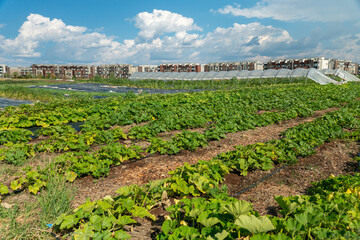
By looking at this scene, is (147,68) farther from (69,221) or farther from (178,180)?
(69,221)

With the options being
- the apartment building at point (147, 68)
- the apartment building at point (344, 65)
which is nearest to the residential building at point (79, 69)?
the apartment building at point (147, 68)

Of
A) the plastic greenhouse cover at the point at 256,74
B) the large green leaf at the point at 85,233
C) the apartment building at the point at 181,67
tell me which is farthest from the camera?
the apartment building at the point at 181,67

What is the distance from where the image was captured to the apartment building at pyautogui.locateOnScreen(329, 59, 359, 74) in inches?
3219

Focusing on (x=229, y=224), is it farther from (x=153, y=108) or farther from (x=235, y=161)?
(x=153, y=108)

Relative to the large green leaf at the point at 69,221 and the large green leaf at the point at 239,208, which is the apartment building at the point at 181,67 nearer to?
the large green leaf at the point at 69,221

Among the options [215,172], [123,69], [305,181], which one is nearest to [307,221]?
[215,172]

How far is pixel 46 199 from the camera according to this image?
10.7 ft

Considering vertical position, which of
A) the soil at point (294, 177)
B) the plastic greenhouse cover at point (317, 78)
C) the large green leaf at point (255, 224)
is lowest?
the soil at point (294, 177)

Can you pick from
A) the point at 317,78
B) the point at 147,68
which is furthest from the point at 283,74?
the point at 147,68

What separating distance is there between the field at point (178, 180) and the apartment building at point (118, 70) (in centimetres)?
8270

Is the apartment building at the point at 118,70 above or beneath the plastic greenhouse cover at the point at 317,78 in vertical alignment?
above

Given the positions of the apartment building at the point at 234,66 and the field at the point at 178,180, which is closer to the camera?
the field at the point at 178,180

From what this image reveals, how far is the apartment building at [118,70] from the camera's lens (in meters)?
90.9

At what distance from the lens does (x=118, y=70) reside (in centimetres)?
9462
